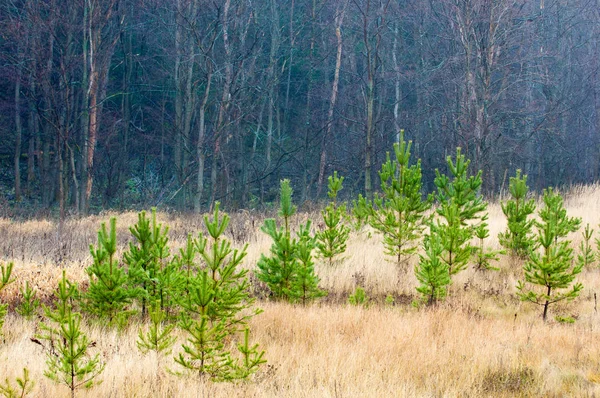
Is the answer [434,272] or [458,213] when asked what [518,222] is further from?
[434,272]

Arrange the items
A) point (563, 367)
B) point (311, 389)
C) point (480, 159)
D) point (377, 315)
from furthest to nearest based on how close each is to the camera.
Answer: point (480, 159), point (377, 315), point (563, 367), point (311, 389)

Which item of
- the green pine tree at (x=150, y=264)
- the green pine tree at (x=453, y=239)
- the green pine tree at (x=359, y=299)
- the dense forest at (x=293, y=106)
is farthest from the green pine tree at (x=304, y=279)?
the dense forest at (x=293, y=106)

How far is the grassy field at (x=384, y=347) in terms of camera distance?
4512 mm

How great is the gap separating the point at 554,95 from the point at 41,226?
2684 cm

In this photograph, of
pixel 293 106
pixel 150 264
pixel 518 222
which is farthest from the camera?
pixel 293 106

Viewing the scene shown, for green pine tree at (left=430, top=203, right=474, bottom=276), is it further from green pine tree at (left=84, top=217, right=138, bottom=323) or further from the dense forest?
the dense forest

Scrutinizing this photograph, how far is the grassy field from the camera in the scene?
4.51m

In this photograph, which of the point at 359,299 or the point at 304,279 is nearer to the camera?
the point at 304,279

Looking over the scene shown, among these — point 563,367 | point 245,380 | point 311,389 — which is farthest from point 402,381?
point 563,367

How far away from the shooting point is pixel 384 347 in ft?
18.1

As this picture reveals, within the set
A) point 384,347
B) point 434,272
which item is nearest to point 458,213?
point 434,272

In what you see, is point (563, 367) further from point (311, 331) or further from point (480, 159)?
point (480, 159)

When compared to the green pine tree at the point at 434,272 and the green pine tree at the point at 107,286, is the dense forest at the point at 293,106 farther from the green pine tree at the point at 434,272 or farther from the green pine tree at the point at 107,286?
the green pine tree at the point at 107,286

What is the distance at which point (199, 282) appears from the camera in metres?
4.84
